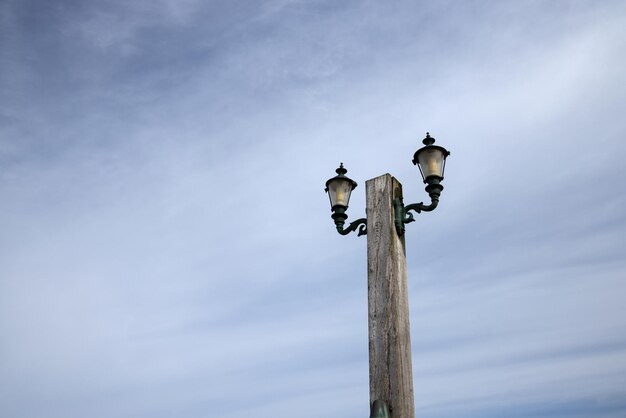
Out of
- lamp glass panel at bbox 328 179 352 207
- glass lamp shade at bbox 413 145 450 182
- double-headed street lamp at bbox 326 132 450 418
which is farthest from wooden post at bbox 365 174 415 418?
lamp glass panel at bbox 328 179 352 207

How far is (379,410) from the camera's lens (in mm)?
4309

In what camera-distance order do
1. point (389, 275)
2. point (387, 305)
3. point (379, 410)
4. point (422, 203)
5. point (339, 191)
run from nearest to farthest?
point (379, 410) → point (387, 305) → point (389, 275) → point (422, 203) → point (339, 191)

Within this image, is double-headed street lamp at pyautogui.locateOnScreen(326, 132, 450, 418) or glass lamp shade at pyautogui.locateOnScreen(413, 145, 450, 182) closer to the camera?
double-headed street lamp at pyautogui.locateOnScreen(326, 132, 450, 418)

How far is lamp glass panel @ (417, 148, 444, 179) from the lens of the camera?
5551mm

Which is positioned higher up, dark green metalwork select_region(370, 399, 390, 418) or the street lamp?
the street lamp

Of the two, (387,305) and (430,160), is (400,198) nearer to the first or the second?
(430,160)

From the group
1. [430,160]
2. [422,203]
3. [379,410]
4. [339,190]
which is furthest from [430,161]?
[379,410]

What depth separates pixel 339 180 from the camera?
19.7ft

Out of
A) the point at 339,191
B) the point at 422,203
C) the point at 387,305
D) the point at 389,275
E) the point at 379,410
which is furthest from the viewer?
the point at 339,191

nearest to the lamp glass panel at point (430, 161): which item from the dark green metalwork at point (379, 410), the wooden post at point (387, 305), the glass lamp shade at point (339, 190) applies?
the wooden post at point (387, 305)

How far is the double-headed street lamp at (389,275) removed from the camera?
14.7ft

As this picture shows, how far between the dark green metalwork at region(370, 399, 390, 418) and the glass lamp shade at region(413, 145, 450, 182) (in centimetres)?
242

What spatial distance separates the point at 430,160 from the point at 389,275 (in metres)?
1.47

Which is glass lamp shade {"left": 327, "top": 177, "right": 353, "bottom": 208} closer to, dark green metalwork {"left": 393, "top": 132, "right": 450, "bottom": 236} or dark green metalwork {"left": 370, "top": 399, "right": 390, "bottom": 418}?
dark green metalwork {"left": 393, "top": 132, "right": 450, "bottom": 236}
